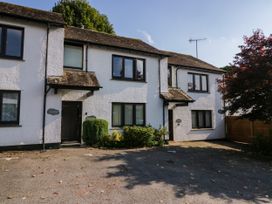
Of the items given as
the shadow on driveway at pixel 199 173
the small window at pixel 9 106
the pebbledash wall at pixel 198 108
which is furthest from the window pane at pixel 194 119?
the small window at pixel 9 106

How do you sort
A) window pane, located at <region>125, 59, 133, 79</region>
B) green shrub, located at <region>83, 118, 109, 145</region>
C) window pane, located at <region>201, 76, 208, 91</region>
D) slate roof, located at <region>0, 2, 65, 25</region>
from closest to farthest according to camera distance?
slate roof, located at <region>0, 2, 65, 25</region>, green shrub, located at <region>83, 118, 109, 145</region>, window pane, located at <region>125, 59, 133, 79</region>, window pane, located at <region>201, 76, 208, 91</region>

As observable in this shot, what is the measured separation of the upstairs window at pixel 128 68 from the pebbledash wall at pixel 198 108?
351 cm

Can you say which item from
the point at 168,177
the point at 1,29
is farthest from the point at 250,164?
the point at 1,29

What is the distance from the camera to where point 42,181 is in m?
6.67

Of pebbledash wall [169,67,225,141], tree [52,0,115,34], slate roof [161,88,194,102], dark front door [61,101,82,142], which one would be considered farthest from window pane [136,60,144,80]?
tree [52,0,115,34]

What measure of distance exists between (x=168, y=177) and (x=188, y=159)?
11.1 ft

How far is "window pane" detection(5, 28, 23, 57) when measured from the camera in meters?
11.1

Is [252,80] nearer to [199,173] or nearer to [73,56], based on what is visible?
[199,173]

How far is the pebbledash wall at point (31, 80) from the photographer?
35.7ft

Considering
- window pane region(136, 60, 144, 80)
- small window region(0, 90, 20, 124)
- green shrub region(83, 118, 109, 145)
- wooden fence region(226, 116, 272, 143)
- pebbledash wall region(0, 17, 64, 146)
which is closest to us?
small window region(0, 90, 20, 124)

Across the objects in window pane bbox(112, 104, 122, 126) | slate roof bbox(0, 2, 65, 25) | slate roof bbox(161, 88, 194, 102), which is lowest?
window pane bbox(112, 104, 122, 126)

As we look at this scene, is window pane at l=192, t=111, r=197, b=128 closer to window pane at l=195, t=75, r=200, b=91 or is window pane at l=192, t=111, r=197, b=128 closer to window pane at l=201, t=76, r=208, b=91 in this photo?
window pane at l=195, t=75, r=200, b=91

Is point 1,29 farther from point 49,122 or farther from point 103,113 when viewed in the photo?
point 103,113

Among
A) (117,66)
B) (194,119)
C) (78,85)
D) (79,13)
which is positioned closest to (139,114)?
(117,66)
